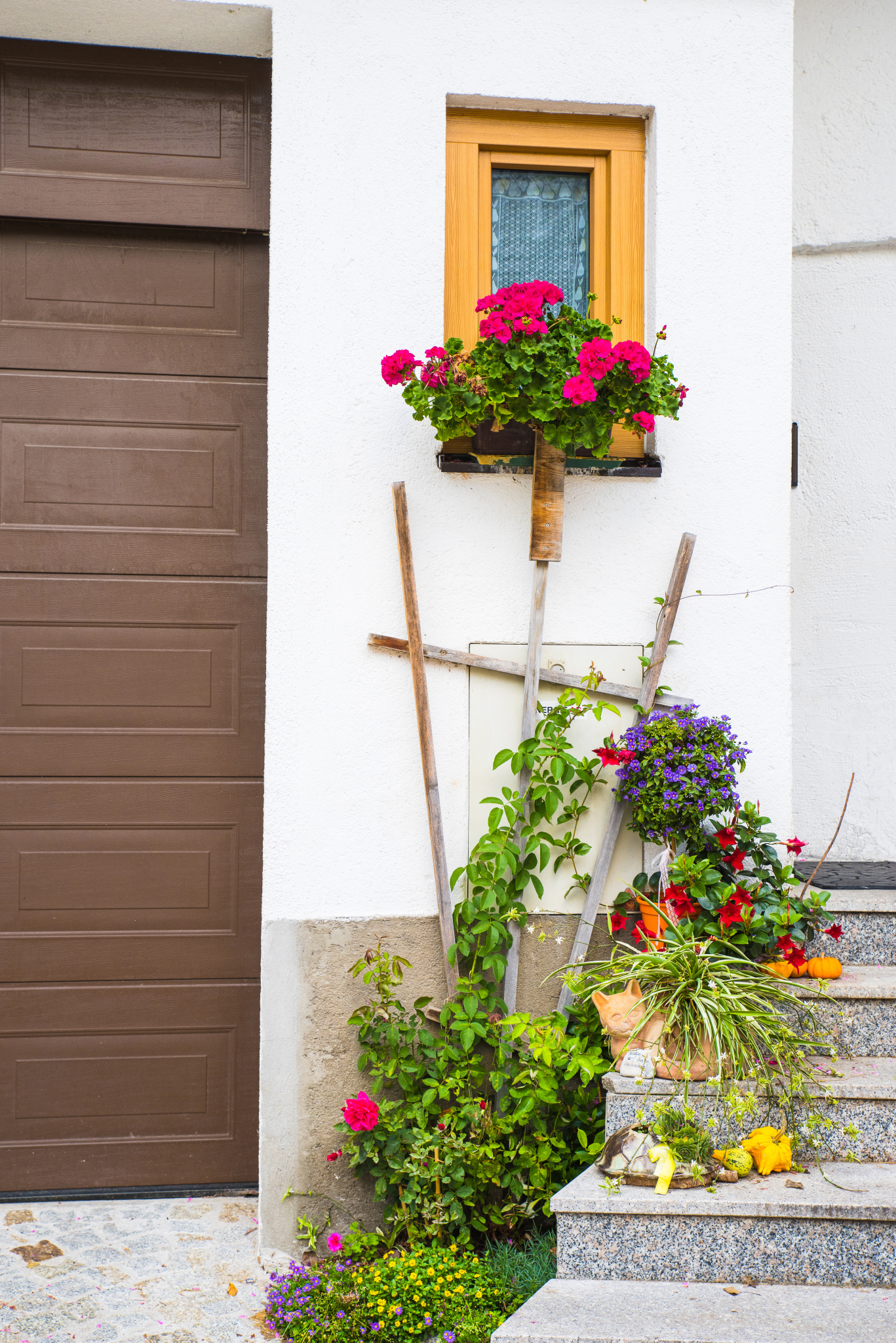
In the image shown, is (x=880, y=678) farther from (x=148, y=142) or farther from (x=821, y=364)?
(x=148, y=142)

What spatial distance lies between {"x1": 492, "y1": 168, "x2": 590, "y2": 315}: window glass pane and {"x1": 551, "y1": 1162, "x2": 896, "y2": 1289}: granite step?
2.61 m

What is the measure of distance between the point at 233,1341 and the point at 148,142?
354 centimetres

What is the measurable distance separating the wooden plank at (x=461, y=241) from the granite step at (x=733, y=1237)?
2494mm

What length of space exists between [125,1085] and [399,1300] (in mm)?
1231

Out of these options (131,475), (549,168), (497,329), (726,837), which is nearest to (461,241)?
(549,168)

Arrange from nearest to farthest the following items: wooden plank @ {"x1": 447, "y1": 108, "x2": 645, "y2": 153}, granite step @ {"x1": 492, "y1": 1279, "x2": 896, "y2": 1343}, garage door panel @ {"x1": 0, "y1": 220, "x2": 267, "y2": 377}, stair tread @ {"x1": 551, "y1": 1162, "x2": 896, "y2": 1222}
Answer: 1. granite step @ {"x1": 492, "y1": 1279, "x2": 896, "y2": 1343}
2. stair tread @ {"x1": 551, "y1": 1162, "x2": 896, "y2": 1222}
3. wooden plank @ {"x1": 447, "y1": 108, "x2": 645, "y2": 153}
4. garage door panel @ {"x1": 0, "y1": 220, "x2": 267, "y2": 377}

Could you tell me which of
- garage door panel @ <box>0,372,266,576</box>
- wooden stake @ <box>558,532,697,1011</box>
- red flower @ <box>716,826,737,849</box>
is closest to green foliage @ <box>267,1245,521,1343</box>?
wooden stake @ <box>558,532,697,1011</box>

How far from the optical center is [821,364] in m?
3.85

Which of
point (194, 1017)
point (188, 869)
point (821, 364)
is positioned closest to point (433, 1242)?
point (194, 1017)

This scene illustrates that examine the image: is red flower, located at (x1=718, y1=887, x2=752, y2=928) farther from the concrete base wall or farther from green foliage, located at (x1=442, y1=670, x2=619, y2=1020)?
the concrete base wall

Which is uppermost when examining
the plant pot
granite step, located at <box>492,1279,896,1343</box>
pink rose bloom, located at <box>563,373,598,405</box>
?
pink rose bloom, located at <box>563,373,598,405</box>

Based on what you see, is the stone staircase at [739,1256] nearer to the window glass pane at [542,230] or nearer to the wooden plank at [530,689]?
the wooden plank at [530,689]

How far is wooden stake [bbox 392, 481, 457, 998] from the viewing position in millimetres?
2854

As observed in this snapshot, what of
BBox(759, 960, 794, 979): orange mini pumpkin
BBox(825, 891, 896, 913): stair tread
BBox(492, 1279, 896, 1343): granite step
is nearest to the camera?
BBox(492, 1279, 896, 1343): granite step
